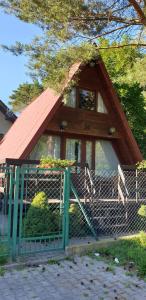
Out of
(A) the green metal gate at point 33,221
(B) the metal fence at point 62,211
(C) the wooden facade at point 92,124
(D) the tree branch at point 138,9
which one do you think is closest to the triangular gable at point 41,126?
(C) the wooden facade at point 92,124

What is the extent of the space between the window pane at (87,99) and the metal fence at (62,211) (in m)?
4.85

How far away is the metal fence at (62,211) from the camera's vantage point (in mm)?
6188

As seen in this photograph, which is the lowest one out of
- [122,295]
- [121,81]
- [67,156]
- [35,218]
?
[122,295]

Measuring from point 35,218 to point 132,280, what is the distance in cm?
246

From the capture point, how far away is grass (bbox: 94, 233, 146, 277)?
236 inches

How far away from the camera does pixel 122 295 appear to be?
4.82m

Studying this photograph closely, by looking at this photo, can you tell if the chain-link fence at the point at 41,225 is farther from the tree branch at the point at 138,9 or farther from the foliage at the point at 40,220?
the tree branch at the point at 138,9

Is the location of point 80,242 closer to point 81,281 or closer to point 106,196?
point 81,281

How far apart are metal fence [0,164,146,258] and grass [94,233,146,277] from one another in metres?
0.49

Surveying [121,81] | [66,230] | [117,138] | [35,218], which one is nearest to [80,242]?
[66,230]

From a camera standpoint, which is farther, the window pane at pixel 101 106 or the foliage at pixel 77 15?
the window pane at pixel 101 106

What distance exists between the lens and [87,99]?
1444 cm

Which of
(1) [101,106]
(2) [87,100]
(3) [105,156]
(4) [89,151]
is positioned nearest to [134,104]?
(1) [101,106]

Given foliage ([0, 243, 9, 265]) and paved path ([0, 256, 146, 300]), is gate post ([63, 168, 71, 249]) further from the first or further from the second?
foliage ([0, 243, 9, 265])
